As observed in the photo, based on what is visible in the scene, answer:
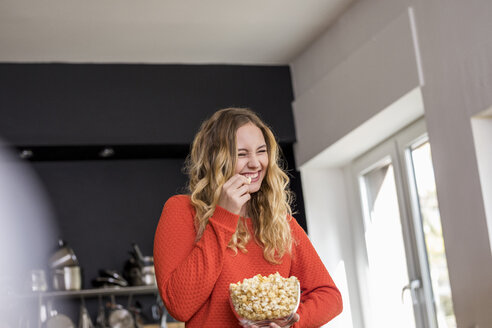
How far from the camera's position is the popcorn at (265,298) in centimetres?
150

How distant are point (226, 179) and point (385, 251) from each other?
288 centimetres

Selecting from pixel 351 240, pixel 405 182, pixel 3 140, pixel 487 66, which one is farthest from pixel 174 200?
pixel 351 240

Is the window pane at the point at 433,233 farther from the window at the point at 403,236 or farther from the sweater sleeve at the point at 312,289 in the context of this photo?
the sweater sleeve at the point at 312,289

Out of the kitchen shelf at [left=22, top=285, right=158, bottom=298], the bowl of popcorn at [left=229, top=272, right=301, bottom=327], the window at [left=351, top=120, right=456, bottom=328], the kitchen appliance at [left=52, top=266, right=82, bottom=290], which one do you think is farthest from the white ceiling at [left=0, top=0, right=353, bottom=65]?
the bowl of popcorn at [left=229, top=272, right=301, bottom=327]

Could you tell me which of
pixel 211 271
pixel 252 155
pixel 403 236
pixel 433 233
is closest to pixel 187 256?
pixel 211 271

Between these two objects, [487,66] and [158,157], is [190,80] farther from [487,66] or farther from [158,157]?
[487,66]

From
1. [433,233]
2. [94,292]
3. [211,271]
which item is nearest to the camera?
[211,271]

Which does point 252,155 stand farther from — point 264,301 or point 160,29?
point 160,29

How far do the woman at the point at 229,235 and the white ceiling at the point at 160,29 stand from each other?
220 cm

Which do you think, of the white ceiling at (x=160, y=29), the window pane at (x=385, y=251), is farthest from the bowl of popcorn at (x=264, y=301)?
the window pane at (x=385, y=251)

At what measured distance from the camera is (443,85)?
3.20 metres

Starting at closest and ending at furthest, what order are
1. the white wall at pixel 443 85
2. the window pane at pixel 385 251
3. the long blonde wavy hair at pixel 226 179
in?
the long blonde wavy hair at pixel 226 179 < the white wall at pixel 443 85 < the window pane at pixel 385 251

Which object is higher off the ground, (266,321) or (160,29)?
(160,29)

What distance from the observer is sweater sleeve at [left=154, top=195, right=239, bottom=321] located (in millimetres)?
1605
